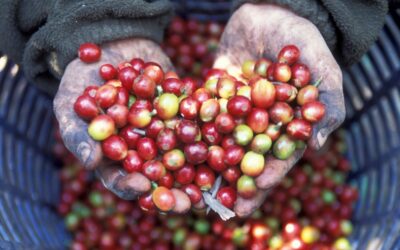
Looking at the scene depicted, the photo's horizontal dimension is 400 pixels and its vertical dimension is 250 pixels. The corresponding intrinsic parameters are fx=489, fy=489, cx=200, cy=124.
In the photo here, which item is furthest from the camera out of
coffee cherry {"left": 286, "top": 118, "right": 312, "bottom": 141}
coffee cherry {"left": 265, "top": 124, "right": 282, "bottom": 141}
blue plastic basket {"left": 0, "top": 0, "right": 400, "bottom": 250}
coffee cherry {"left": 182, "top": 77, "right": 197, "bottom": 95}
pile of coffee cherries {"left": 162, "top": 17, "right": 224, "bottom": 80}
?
pile of coffee cherries {"left": 162, "top": 17, "right": 224, "bottom": 80}

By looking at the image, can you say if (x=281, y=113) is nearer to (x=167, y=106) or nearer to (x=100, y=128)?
(x=167, y=106)

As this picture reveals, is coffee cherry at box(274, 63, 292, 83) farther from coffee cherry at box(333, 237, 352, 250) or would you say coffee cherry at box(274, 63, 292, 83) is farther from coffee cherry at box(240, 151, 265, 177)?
coffee cherry at box(333, 237, 352, 250)

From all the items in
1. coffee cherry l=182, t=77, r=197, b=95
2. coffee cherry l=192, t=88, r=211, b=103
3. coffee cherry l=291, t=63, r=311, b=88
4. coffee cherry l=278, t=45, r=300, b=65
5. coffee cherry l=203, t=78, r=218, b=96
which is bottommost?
coffee cherry l=203, t=78, r=218, b=96

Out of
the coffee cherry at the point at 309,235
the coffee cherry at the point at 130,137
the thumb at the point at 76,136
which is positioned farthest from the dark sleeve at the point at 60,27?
the coffee cherry at the point at 309,235

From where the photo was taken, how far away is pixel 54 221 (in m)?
3.73

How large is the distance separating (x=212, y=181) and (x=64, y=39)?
121 centimetres

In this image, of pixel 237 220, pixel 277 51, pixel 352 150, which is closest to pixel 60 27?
pixel 277 51

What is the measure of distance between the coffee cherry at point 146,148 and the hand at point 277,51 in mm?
542

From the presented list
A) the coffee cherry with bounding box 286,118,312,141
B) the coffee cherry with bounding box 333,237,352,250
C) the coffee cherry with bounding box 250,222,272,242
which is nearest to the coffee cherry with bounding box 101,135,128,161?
the coffee cherry with bounding box 286,118,312,141

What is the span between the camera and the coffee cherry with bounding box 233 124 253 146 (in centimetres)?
263

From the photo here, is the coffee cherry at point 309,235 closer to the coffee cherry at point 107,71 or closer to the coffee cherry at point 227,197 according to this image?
the coffee cherry at point 227,197

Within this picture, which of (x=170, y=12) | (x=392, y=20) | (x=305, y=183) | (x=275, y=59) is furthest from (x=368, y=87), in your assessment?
(x=170, y=12)

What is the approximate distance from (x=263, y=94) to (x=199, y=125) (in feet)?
1.37

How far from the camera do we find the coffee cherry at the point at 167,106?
8.78 feet
